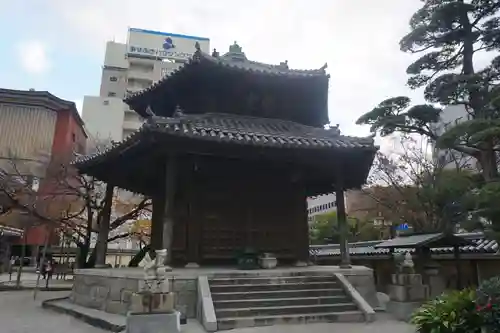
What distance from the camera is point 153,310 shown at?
7227 millimetres

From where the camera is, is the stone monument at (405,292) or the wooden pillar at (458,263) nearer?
the stone monument at (405,292)

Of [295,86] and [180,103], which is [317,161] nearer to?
[295,86]

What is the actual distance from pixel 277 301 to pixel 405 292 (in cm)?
326

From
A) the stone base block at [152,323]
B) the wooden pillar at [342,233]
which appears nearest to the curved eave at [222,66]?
the wooden pillar at [342,233]

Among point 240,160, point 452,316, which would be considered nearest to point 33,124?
point 240,160

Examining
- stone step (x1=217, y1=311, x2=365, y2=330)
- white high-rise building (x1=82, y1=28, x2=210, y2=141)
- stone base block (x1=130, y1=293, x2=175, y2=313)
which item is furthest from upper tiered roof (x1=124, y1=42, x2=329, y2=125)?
white high-rise building (x1=82, y1=28, x2=210, y2=141)

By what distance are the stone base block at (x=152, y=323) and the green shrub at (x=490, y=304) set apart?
16.9ft

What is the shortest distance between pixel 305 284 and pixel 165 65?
54511 millimetres

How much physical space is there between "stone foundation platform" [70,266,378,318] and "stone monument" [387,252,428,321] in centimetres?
63

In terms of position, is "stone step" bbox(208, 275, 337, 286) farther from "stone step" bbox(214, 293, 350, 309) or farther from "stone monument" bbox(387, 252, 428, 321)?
"stone monument" bbox(387, 252, 428, 321)

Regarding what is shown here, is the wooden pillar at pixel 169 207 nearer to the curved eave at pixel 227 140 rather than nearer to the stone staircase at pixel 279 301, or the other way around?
the curved eave at pixel 227 140

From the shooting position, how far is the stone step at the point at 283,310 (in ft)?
27.4

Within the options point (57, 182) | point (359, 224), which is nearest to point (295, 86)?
point (57, 182)

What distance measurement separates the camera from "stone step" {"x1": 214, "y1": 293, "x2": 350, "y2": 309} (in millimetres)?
8625
